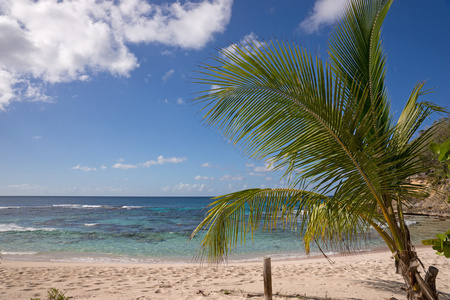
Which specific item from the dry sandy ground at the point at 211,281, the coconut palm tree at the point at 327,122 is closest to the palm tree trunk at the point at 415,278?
the coconut palm tree at the point at 327,122

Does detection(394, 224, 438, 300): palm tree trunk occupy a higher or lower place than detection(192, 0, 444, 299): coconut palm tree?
lower

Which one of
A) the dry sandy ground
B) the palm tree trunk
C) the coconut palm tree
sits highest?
the coconut palm tree

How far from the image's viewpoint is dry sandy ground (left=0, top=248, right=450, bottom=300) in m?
5.92

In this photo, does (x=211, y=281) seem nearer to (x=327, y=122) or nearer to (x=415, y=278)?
(x=415, y=278)

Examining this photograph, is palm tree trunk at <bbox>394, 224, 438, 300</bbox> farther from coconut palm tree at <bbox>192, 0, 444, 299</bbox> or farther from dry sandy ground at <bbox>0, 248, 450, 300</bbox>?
dry sandy ground at <bbox>0, 248, 450, 300</bbox>

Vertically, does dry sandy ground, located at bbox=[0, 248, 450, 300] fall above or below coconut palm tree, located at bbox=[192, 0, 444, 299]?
below

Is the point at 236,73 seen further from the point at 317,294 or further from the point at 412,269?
the point at 317,294

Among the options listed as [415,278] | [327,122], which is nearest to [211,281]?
[415,278]

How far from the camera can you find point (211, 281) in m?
7.41

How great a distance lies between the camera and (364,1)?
3465 millimetres

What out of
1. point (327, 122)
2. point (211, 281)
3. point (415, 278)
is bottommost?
point (211, 281)

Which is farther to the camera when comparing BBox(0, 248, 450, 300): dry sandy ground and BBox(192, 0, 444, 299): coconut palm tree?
BBox(0, 248, 450, 300): dry sandy ground

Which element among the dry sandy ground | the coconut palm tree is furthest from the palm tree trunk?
the dry sandy ground

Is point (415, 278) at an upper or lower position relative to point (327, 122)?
lower
